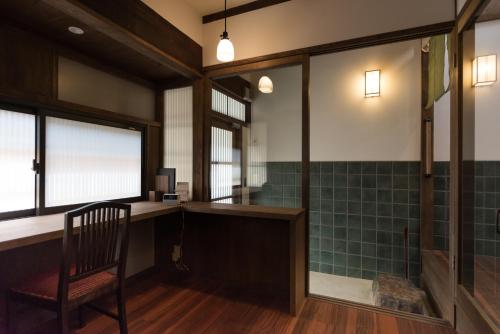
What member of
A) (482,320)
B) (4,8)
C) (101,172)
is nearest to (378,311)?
(482,320)

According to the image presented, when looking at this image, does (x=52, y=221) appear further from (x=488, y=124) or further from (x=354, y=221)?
(x=488, y=124)

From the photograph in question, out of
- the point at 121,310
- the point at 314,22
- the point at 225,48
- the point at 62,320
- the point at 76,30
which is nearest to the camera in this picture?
the point at 62,320

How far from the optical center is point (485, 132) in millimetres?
2709

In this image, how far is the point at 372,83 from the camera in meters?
3.22

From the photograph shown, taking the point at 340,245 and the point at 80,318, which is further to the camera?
the point at 340,245

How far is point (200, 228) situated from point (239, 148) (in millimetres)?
1292

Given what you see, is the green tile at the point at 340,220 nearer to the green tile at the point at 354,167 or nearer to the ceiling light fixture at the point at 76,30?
the green tile at the point at 354,167

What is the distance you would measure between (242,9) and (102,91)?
1.52 m

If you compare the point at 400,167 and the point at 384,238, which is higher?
the point at 400,167

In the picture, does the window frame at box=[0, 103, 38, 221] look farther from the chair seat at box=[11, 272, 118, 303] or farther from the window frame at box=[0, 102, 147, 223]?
the chair seat at box=[11, 272, 118, 303]

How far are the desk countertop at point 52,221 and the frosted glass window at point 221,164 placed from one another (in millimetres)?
492

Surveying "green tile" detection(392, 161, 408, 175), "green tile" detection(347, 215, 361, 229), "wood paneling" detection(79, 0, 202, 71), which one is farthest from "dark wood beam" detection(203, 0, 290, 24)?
"green tile" detection(347, 215, 361, 229)

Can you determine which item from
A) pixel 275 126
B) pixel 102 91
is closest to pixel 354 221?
pixel 275 126

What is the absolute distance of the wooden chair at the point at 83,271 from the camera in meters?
1.34
